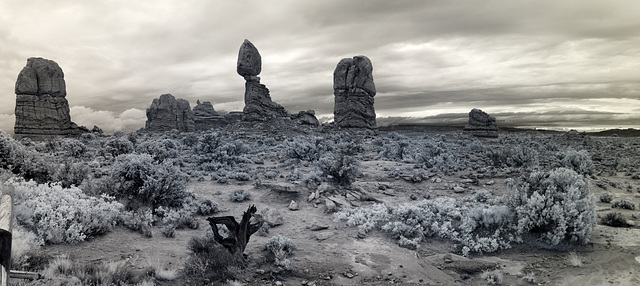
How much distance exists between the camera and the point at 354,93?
58344 mm

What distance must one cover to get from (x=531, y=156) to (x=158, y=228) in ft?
65.6

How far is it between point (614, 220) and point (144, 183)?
47.3 ft

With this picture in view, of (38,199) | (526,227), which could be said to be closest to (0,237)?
(38,199)

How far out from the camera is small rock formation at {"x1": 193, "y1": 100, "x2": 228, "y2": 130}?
105m

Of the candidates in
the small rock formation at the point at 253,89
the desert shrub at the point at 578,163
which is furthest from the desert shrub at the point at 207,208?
the small rock formation at the point at 253,89

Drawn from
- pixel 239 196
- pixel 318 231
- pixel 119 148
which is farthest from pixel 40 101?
pixel 318 231

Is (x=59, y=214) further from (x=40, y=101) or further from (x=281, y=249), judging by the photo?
(x=40, y=101)

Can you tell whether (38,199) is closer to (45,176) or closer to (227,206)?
(45,176)

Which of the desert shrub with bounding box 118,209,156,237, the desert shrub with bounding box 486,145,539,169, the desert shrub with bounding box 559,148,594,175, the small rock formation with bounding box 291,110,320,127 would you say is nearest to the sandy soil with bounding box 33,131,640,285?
the desert shrub with bounding box 118,209,156,237

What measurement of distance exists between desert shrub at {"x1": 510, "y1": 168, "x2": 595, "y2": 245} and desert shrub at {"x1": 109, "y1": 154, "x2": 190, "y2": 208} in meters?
10.9

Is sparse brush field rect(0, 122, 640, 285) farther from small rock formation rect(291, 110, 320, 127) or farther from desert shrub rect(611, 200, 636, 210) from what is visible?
small rock formation rect(291, 110, 320, 127)

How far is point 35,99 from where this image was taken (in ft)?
158

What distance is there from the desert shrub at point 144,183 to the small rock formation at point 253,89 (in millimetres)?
42640

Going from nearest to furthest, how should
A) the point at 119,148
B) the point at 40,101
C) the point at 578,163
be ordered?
the point at 578,163 → the point at 119,148 → the point at 40,101
